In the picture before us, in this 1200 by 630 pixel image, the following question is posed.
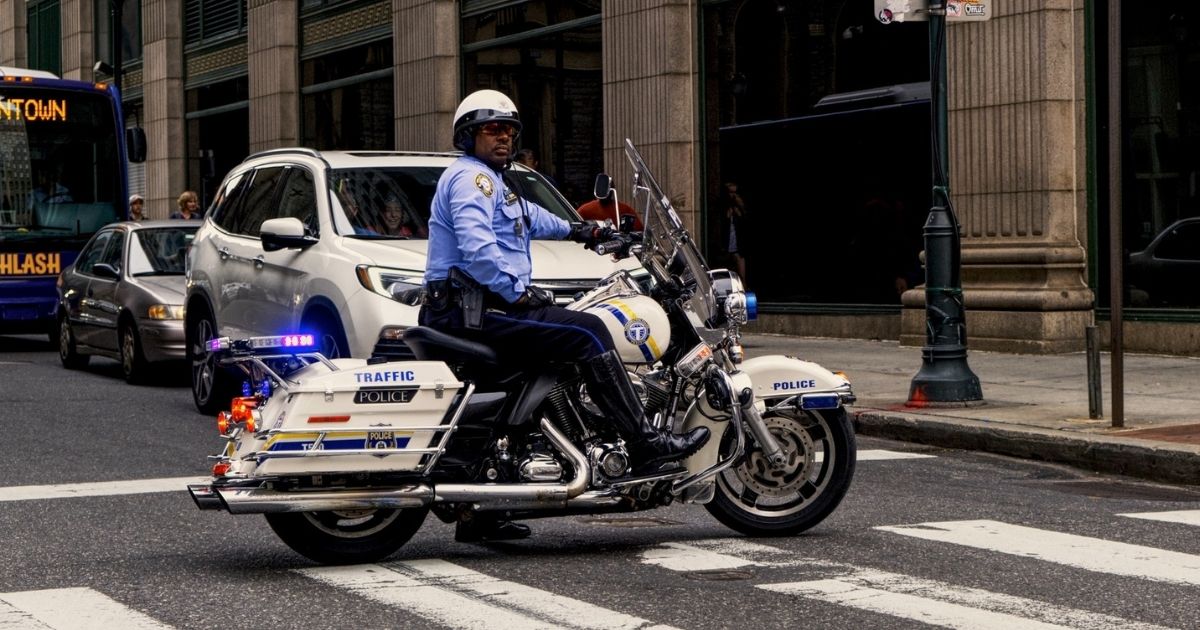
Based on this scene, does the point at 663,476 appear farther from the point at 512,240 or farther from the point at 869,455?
the point at 869,455

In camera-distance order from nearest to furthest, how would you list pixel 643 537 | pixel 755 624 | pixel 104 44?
pixel 755 624
pixel 643 537
pixel 104 44

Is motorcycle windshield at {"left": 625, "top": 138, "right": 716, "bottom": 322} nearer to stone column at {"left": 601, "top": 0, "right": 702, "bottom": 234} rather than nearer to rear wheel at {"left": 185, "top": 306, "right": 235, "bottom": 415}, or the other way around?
rear wheel at {"left": 185, "top": 306, "right": 235, "bottom": 415}

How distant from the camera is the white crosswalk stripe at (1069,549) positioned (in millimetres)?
6938

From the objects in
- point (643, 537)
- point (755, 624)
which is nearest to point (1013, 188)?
point (643, 537)

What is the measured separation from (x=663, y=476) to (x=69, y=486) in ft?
12.2

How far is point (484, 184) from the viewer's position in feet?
Result: 23.3

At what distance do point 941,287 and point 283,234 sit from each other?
14.8 ft

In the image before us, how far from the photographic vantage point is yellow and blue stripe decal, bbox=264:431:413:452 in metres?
6.75

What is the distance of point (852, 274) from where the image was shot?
59.8 ft

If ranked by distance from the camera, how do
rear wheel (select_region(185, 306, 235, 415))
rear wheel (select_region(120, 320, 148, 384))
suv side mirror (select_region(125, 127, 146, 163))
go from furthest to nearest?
suv side mirror (select_region(125, 127, 146, 163)), rear wheel (select_region(120, 320, 148, 384)), rear wheel (select_region(185, 306, 235, 415))

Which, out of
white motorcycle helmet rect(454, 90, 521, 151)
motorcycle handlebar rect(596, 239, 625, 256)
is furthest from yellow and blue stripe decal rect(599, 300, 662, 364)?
white motorcycle helmet rect(454, 90, 521, 151)

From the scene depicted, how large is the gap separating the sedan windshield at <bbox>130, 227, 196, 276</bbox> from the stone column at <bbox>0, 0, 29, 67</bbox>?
28217 mm

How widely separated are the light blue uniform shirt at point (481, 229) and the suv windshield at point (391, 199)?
14.2 feet

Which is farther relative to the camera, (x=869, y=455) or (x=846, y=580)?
(x=869, y=455)
